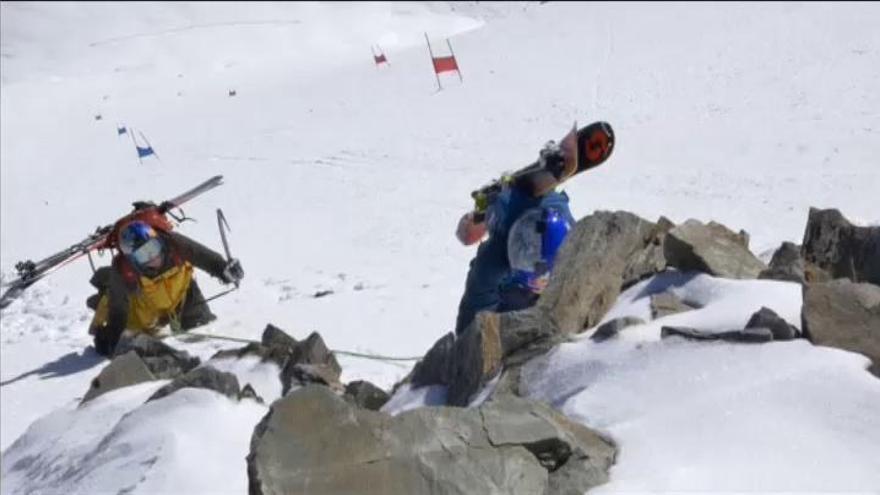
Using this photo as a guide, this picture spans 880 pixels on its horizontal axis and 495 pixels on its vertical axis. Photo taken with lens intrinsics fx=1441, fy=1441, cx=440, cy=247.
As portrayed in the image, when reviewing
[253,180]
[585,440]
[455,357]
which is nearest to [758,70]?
[253,180]

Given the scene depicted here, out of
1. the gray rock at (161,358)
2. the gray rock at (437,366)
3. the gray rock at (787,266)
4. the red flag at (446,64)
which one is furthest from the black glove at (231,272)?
the red flag at (446,64)

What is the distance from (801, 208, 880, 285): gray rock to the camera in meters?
6.80

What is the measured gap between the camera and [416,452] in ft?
15.9

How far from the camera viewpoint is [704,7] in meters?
23.3

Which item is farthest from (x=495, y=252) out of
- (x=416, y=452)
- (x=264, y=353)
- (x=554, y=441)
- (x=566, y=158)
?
(x=416, y=452)

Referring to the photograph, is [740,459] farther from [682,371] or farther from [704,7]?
[704,7]

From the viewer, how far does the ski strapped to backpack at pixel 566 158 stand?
24.0ft

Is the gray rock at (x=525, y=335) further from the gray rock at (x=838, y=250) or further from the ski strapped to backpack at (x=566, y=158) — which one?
the gray rock at (x=838, y=250)

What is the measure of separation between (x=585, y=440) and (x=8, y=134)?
17264 millimetres

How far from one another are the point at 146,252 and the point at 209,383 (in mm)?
3599

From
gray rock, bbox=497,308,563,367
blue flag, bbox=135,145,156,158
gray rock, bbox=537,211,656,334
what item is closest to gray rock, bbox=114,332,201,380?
gray rock, bbox=537,211,656,334

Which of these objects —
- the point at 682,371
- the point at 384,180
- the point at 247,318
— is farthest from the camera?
the point at 384,180

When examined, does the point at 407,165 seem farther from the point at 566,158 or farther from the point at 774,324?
the point at 774,324

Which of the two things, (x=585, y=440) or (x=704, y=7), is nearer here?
(x=585, y=440)
